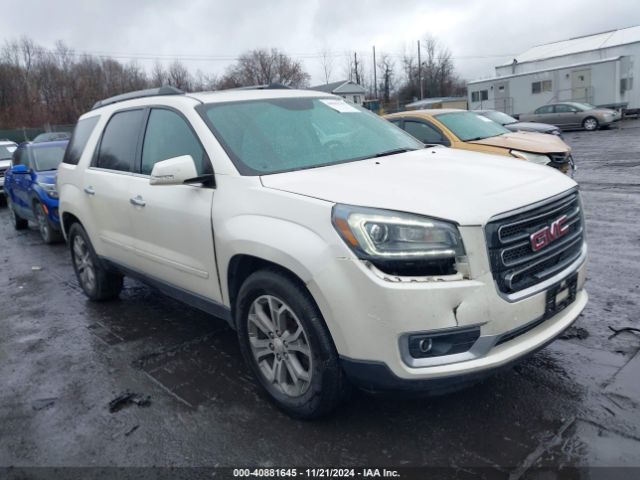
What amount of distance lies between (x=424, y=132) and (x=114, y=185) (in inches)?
227

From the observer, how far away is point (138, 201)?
4.22 m

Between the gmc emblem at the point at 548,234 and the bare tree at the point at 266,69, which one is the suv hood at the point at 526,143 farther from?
the bare tree at the point at 266,69

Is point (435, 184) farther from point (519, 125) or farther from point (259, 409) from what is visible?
point (519, 125)

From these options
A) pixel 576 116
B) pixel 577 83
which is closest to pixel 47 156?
pixel 576 116

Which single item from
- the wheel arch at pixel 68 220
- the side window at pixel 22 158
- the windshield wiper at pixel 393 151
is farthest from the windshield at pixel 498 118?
the wheel arch at pixel 68 220

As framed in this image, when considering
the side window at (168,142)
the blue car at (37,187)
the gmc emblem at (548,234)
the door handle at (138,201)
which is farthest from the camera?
the blue car at (37,187)

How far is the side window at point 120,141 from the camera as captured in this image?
14.9 ft

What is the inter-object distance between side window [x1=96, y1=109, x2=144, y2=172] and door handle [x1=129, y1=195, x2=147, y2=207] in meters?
0.33

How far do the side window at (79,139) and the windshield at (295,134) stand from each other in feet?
6.87

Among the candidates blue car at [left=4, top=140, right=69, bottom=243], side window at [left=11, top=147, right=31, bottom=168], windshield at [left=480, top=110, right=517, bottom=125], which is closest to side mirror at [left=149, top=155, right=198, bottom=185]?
blue car at [left=4, top=140, right=69, bottom=243]

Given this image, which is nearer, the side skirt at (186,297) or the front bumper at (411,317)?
the front bumper at (411,317)

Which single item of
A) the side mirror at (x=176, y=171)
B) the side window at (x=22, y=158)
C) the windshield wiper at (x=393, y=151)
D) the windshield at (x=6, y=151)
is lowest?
the windshield wiper at (x=393, y=151)

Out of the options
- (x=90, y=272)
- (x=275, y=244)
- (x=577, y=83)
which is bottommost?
(x=90, y=272)

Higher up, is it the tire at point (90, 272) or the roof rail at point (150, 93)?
the roof rail at point (150, 93)
